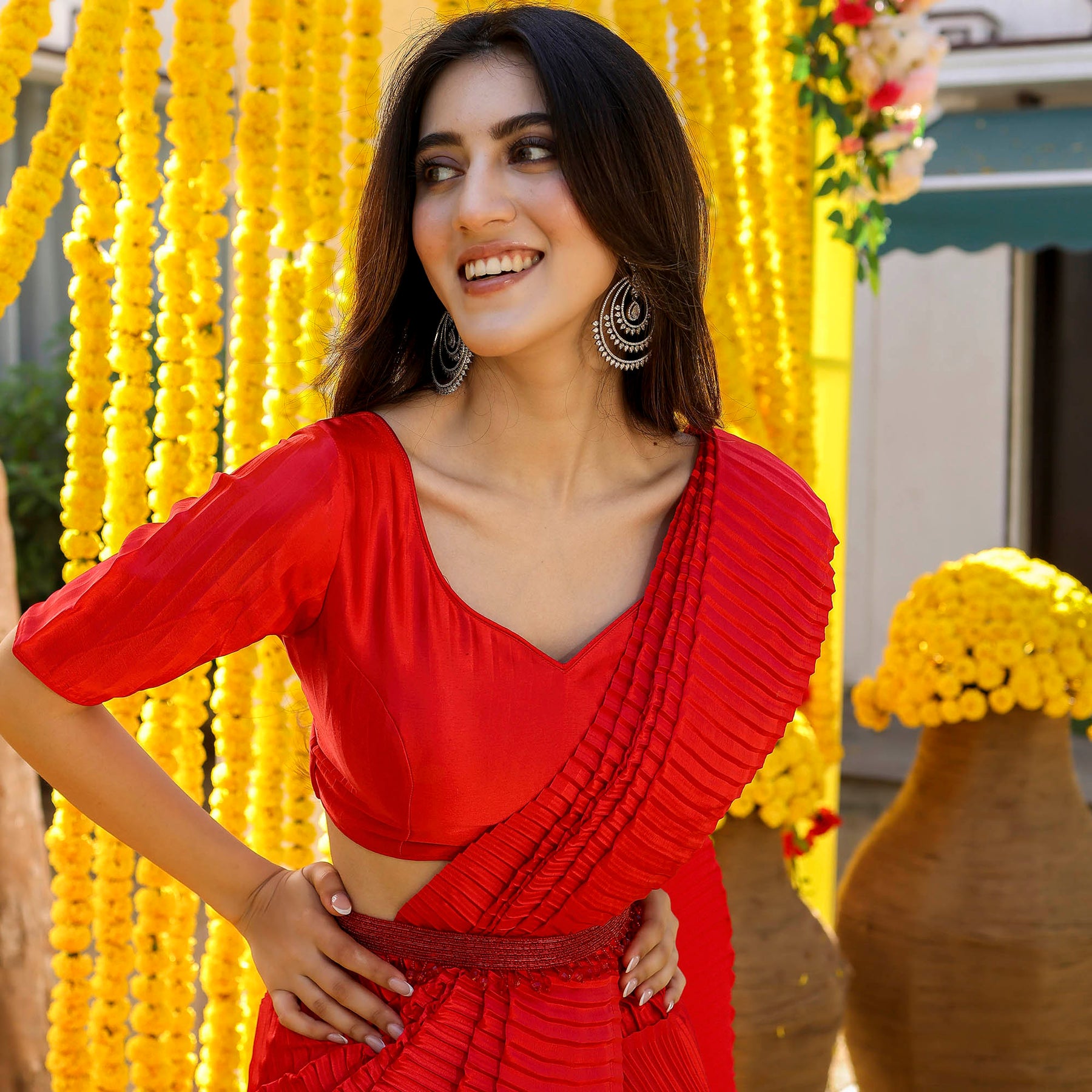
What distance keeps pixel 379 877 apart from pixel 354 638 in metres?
0.24

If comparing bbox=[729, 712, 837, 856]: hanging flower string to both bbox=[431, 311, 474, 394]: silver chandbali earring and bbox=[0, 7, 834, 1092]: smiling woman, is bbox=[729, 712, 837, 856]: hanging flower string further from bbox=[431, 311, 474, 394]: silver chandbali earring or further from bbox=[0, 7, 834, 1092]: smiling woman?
bbox=[431, 311, 474, 394]: silver chandbali earring

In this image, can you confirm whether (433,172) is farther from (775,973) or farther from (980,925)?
(980,925)

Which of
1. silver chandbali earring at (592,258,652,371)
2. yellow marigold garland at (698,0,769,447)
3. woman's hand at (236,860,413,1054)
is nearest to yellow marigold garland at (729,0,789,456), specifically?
yellow marigold garland at (698,0,769,447)

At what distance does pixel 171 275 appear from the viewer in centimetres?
160

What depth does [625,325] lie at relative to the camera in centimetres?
134

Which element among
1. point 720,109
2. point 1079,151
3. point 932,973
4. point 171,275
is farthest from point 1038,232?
point 171,275

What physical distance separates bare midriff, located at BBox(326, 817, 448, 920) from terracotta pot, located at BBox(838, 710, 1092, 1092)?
4.52 ft

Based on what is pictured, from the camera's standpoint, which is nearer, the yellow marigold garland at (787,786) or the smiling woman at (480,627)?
the smiling woman at (480,627)

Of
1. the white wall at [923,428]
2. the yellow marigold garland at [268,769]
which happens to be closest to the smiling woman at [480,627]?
the yellow marigold garland at [268,769]

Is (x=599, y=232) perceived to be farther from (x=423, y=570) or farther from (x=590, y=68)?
(x=423, y=570)

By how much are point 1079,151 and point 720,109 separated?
5.94 ft

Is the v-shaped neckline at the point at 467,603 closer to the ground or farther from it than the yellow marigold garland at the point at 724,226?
closer to the ground

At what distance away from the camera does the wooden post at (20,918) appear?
183 centimetres

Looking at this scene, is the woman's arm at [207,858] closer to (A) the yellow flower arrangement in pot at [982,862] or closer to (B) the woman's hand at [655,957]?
(B) the woman's hand at [655,957]
